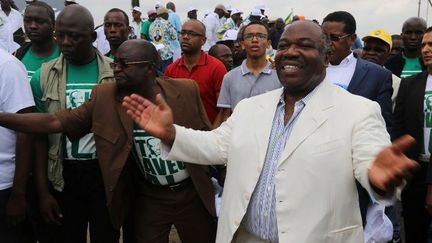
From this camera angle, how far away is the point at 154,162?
138 inches

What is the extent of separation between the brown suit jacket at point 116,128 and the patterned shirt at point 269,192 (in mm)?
1027

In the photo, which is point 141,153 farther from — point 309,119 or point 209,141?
point 309,119

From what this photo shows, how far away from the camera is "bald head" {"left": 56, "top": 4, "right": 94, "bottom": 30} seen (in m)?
3.78

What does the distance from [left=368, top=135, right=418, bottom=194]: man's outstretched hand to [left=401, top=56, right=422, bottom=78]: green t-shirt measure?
13.5 ft

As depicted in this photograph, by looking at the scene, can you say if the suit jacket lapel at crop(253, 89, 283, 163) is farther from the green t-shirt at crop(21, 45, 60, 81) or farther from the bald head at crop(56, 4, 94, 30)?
the green t-shirt at crop(21, 45, 60, 81)

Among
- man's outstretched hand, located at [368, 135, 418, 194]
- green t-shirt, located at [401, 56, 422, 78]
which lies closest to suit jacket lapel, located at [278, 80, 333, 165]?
man's outstretched hand, located at [368, 135, 418, 194]

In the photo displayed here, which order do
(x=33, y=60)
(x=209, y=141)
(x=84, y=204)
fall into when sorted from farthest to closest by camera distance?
(x=33, y=60) < (x=84, y=204) < (x=209, y=141)

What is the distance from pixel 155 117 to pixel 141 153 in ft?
3.01

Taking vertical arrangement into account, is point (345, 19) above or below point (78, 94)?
above

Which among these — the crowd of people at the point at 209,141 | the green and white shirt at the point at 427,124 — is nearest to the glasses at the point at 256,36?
the crowd of people at the point at 209,141

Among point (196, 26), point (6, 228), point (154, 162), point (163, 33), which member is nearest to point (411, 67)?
point (196, 26)

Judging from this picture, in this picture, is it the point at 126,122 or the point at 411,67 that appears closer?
the point at 126,122

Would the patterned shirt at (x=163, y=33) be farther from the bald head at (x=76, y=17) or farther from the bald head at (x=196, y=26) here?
the bald head at (x=76, y=17)

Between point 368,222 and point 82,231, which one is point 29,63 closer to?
point 82,231
